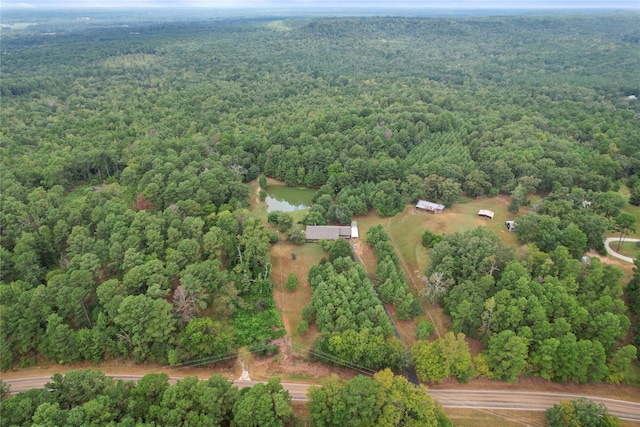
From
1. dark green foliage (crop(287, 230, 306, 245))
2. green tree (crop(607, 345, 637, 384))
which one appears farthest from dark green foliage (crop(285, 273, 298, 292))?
green tree (crop(607, 345, 637, 384))

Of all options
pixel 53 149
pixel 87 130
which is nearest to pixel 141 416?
pixel 53 149

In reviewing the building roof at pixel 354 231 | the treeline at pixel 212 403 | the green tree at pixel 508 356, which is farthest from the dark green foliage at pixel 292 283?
the green tree at pixel 508 356

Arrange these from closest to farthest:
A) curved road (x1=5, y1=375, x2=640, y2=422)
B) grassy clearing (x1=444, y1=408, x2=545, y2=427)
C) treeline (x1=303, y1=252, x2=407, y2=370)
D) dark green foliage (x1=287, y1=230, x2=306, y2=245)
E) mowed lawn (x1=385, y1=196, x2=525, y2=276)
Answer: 1. grassy clearing (x1=444, y1=408, x2=545, y2=427)
2. curved road (x1=5, y1=375, x2=640, y2=422)
3. treeline (x1=303, y1=252, x2=407, y2=370)
4. mowed lawn (x1=385, y1=196, x2=525, y2=276)
5. dark green foliage (x1=287, y1=230, x2=306, y2=245)

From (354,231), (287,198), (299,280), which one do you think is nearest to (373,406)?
(299,280)

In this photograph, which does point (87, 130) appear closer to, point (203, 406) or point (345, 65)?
point (203, 406)

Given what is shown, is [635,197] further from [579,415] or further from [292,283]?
[292,283]

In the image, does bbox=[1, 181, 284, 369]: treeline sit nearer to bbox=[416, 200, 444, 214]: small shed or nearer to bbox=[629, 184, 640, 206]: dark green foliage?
bbox=[416, 200, 444, 214]: small shed
